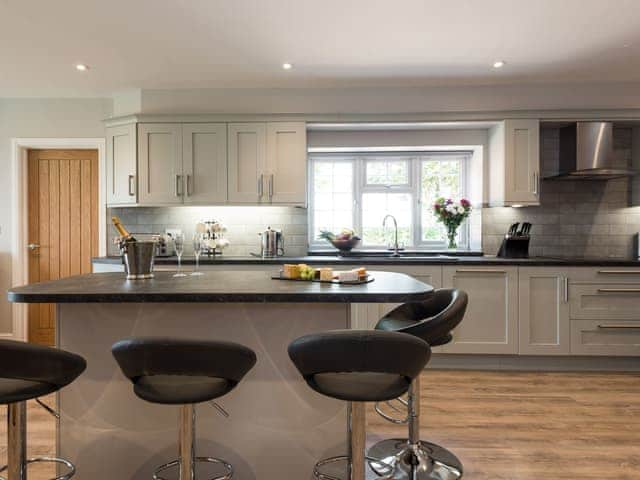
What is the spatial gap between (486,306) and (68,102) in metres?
4.53

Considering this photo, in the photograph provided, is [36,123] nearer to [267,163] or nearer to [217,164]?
[217,164]

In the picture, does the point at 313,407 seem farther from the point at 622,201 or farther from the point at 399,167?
the point at 622,201

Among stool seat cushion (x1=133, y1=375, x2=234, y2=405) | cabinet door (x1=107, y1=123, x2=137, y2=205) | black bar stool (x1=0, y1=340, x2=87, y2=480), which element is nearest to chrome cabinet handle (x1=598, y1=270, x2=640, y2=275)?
stool seat cushion (x1=133, y1=375, x2=234, y2=405)

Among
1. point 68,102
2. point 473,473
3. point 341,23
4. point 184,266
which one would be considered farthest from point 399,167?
point 68,102

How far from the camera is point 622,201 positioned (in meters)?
4.30

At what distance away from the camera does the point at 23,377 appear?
137 cm

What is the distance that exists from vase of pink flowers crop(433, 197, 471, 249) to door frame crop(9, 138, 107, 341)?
11.1ft

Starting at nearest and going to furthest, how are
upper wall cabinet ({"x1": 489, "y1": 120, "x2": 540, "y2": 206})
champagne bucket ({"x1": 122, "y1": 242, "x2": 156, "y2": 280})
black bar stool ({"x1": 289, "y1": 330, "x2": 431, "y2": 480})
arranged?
black bar stool ({"x1": 289, "y1": 330, "x2": 431, "y2": 480}) < champagne bucket ({"x1": 122, "y1": 242, "x2": 156, "y2": 280}) < upper wall cabinet ({"x1": 489, "y1": 120, "x2": 540, "y2": 206})

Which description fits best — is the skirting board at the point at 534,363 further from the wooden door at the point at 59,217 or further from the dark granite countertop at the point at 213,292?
the wooden door at the point at 59,217

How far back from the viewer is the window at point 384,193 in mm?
4602

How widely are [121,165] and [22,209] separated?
4.18ft

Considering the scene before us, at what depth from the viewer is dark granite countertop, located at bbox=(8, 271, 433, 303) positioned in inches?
66.0

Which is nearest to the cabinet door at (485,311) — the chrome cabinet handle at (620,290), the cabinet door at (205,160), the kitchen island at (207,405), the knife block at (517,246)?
the knife block at (517,246)

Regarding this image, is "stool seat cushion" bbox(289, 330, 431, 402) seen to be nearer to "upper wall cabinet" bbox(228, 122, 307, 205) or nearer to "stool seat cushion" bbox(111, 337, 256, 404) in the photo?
"stool seat cushion" bbox(111, 337, 256, 404)
